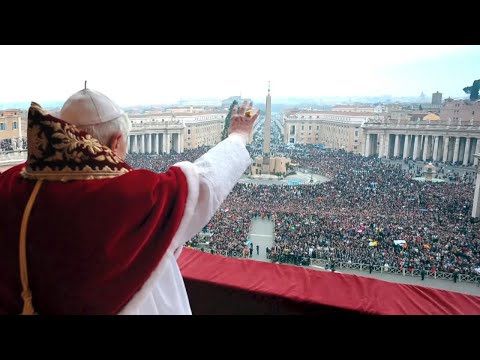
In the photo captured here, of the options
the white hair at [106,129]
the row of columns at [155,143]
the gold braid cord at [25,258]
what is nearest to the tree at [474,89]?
the row of columns at [155,143]

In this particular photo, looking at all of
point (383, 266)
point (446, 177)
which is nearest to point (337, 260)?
point (383, 266)

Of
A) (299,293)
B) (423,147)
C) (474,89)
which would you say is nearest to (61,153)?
(299,293)

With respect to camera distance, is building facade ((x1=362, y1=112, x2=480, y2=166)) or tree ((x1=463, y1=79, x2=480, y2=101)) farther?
building facade ((x1=362, y1=112, x2=480, y2=166))

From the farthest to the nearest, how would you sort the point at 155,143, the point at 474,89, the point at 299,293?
the point at 155,143, the point at 474,89, the point at 299,293

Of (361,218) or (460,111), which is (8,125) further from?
(460,111)

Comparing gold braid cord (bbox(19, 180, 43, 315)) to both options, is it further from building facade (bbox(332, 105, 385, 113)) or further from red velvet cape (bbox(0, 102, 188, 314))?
building facade (bbox(332, 105, 385, 113))

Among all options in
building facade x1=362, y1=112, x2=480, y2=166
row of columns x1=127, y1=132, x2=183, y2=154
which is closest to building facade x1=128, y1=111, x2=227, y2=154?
row of columns x1=127, y1=132, x2=183, y2=154

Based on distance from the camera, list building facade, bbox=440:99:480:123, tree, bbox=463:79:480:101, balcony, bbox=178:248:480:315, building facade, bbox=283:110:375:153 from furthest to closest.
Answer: building facade, bbox=283:110:375:153 → building facade, bbox=440:99:480:123 → tree, bbox=463:79:480:101 → balcony, bbox=178:248:480:315
